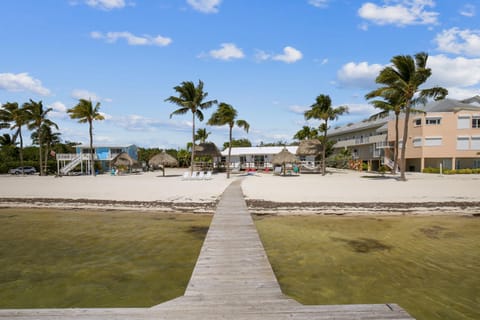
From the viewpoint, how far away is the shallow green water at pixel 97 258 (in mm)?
5246

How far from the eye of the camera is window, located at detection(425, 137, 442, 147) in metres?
34.2

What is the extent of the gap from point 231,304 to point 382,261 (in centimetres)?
453

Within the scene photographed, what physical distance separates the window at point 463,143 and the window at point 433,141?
204 cm

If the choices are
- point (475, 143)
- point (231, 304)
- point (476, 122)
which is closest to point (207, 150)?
point (475, 143)

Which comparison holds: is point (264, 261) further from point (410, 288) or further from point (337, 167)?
point (337, 167)

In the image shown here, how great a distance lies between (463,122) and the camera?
33844 millimetres

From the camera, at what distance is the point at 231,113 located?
98.7 feet

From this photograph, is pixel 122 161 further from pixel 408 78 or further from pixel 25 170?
pixel 408 78

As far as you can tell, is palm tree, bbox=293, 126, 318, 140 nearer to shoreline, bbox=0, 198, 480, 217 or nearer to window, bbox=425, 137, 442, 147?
window, bbox=425, 137, 442, 147

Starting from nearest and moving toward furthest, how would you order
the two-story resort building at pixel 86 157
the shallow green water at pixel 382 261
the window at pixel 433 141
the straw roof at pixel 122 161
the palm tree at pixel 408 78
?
1. the shallow green water at pixel 382 261
2. the palm tree at pixel 408 78
3. the window at pixel 433 141
4. the straw roof at pixel 122 161
5. the two-story resort building at pixel 86 157

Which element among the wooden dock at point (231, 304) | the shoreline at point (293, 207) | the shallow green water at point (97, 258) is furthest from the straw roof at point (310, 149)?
the wooden dock at point (231, 304)

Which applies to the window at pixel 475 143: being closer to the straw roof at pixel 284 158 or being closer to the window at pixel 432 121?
the window at pixel 432 121

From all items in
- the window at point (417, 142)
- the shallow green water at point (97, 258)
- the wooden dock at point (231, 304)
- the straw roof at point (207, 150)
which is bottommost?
the shallow green water at point (97, 258)

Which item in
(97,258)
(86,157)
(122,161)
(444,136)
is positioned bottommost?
(97,258)
